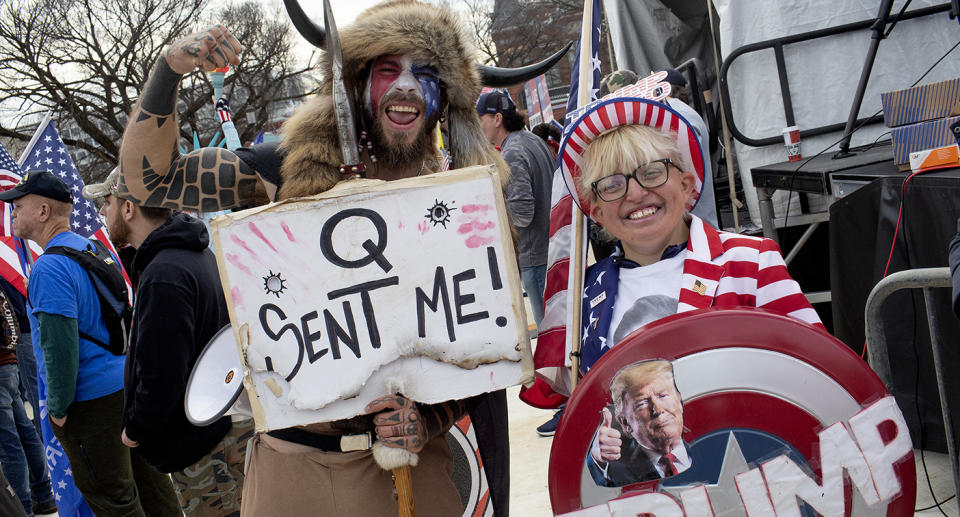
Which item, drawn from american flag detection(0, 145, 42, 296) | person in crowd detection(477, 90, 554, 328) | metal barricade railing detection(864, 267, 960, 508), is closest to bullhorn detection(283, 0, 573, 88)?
metal barricade railing detection(864, 267, 960, 508)

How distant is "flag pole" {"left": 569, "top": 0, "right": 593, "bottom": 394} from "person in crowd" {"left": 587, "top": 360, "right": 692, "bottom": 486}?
1.13ft

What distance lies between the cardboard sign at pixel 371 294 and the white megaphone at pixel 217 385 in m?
0.26

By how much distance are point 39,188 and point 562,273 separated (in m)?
3.26

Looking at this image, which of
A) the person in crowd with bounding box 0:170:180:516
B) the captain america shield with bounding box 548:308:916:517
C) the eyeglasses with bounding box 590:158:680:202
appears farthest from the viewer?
the person in crowd with bounding box 0:170:180:516

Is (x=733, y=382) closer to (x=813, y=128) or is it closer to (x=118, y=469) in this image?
(x=118, y=469)

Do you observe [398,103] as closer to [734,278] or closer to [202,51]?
[202,51]

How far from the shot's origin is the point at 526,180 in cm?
481

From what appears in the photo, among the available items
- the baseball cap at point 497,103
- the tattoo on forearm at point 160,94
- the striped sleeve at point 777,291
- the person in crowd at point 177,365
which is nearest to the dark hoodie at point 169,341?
the person in crowd at point 177,365

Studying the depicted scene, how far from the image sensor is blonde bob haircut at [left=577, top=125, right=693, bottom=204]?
5.58 ft

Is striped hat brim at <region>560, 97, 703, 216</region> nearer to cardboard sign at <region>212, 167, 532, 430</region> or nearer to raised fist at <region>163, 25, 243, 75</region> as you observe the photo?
cardboard sign at <region>212, 167, 532, 430</region>

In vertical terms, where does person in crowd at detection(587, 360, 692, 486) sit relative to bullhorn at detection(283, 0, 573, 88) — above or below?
below

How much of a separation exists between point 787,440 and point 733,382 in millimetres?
163

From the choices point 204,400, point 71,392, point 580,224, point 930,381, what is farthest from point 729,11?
point 71,392

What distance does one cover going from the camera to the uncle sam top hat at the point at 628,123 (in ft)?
5.72
